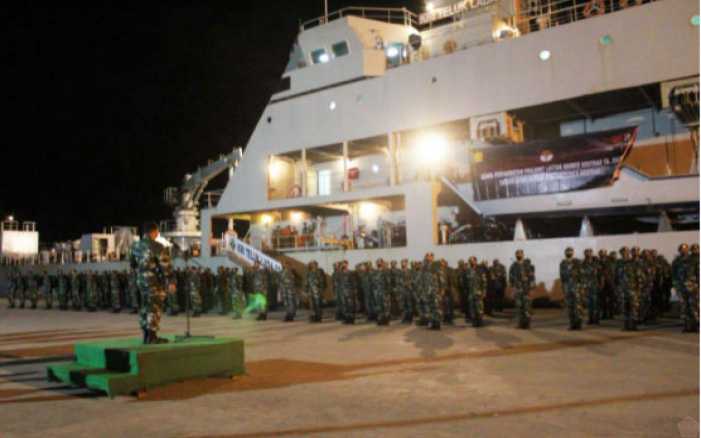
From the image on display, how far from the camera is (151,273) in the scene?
6.92 meters

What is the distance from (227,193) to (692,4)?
1592cm

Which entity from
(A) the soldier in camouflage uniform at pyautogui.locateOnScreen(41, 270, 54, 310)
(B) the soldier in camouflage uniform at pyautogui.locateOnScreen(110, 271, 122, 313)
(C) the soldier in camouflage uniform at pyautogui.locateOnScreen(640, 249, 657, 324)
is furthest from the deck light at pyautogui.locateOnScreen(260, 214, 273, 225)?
(C) the soldier in camouflage uniform at pyautogui.locateOnScreen(640, 249, 657, 324)

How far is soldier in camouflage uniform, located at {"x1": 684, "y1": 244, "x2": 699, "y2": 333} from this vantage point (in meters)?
9.20

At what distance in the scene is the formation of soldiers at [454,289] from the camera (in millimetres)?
9962

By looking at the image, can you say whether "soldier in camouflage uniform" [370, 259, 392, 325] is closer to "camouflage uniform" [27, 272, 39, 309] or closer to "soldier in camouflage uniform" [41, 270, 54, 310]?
"soldier in camouflage uniform" [41, 270, 54, 310]

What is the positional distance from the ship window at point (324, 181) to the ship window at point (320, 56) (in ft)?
13.4

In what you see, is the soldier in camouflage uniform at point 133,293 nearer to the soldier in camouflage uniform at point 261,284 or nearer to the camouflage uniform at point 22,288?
the soldier in camouflage uniform at point 261,284

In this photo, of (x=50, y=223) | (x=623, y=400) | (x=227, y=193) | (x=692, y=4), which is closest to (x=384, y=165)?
(x=227, y=193)

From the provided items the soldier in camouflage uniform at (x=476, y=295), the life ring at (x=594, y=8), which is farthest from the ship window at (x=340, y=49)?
the soldier in camouflage uniform at (x=476, y=295)

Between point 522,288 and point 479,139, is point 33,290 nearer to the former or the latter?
point 479,139

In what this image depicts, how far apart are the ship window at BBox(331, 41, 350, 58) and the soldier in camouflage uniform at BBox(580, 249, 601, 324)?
40.6 ft

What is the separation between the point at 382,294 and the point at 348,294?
92 cm

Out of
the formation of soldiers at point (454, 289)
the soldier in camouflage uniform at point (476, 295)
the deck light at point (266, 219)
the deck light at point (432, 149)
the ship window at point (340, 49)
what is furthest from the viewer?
the deck light at point (266, 219)

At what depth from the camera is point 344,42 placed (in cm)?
2039
